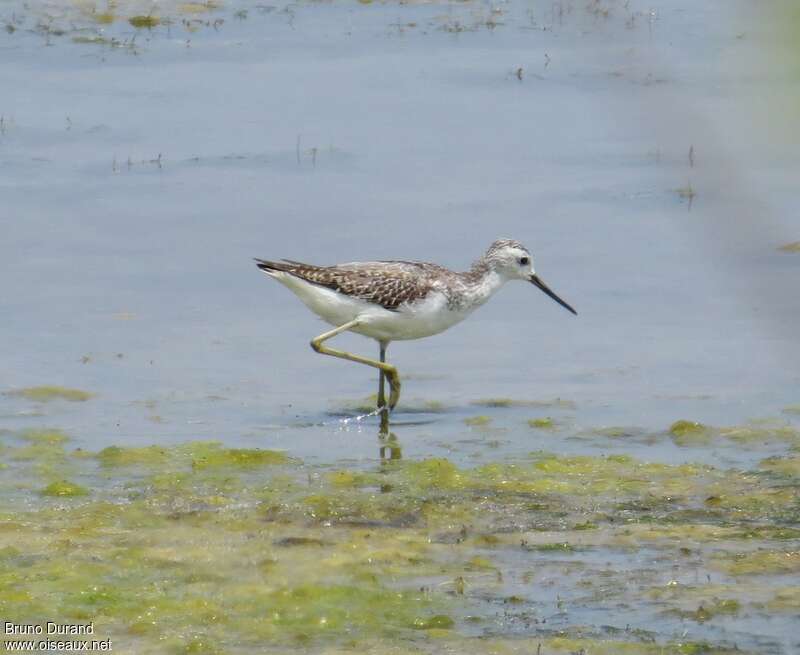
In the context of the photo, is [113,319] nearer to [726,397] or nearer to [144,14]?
[726,397]

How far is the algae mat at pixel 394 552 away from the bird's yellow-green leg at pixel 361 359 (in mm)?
1181

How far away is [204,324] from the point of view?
1092 cm

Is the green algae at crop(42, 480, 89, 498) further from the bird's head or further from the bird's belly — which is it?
the bird's head

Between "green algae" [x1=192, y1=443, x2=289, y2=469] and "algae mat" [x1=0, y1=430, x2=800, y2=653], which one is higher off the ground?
"algae mat" [x1=0, y1=430, x2=800, y2=653]

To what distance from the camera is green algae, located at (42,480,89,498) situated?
7445mm

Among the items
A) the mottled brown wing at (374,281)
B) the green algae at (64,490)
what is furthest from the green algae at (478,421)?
the green algae at (64,490)

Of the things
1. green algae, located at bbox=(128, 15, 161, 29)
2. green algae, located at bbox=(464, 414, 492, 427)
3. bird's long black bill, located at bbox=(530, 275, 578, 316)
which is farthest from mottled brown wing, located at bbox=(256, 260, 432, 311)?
green algae, located at bbox=(128, 15, 161, 29)

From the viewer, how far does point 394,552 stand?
660 cm

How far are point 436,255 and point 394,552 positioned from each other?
607 cm

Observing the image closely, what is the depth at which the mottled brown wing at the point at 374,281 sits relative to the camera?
368 inches

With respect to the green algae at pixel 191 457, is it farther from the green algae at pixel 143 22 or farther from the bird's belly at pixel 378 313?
the green algae at pixel 143 22

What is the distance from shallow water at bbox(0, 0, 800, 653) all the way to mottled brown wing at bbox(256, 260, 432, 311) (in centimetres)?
68

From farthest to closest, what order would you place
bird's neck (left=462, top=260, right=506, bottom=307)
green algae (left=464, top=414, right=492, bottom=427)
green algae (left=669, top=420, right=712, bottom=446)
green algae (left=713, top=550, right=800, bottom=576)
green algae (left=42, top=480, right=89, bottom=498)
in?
bird's neck (left=462, top=260, right=506, bottom=307)
green algae (left=464, top=414, right=492, bottom=427)
green algae (left=669, top=420, right=712, bottom=446)
green algae (left=42, top=480, right=89, bottom=498)
green algae (left=713, top=550, right=800, bottom=576)


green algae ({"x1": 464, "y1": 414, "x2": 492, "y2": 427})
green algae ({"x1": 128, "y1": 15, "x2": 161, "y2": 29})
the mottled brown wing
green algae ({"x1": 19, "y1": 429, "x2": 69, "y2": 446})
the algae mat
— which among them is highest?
green algae ({"x1": 128, "y1": 15, "x2": 161, "y2": 29})
